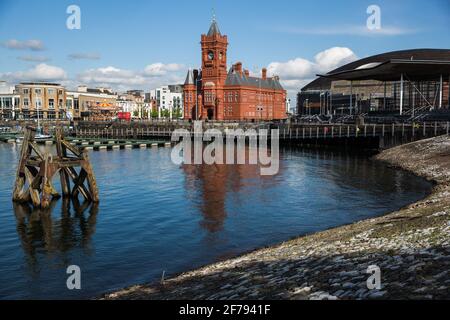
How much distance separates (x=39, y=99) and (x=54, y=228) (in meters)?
157

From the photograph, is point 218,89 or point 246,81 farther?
point 246,81

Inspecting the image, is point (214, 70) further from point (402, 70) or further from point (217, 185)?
point (217, 185)

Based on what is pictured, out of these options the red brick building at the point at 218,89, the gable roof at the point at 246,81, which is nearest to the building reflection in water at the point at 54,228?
the red brick building at the point at 218,89

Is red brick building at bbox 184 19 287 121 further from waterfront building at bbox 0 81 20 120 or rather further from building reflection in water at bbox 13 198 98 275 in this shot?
building reflection in water at bbox 13 198 98 275

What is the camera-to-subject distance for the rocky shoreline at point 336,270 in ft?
37.8

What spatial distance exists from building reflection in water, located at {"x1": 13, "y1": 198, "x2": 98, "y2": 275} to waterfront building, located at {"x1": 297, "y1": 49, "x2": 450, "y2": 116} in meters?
65.8

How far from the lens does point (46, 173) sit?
3055cm

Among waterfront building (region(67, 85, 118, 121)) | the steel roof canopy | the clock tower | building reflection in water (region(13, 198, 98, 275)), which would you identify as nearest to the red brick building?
the clock tower

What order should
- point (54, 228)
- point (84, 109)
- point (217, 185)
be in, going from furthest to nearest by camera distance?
1. point (84, 109)
2. point (217, 185)
3. point (54, 228)

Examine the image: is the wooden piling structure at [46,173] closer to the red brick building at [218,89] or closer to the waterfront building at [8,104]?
the red brick building at [218,89]

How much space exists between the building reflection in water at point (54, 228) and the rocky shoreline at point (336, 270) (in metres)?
7.19

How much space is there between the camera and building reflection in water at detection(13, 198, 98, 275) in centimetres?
2207

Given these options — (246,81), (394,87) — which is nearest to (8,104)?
(246,81)

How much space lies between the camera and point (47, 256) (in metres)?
21.0
